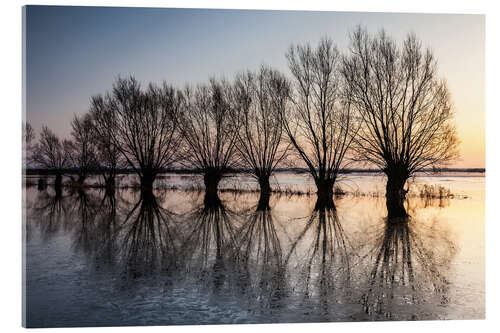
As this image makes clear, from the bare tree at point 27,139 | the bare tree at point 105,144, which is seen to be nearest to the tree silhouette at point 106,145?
the bare tree at point 105,144

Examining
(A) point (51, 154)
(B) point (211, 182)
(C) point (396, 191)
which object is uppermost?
(A) point (51, 154)

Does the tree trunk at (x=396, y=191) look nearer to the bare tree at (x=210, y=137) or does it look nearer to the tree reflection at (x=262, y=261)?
the tree reflection at (x=262, y=261)

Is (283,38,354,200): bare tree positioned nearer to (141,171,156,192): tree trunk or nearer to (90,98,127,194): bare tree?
(141,171,156,192): tree trunk

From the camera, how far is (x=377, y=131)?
639 cm

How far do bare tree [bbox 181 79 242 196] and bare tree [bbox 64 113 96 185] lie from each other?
151 centimetres

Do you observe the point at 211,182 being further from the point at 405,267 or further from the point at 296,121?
the point at 405,267

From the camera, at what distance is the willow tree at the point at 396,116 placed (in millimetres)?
5988

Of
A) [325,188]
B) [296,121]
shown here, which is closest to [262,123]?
[296,121]

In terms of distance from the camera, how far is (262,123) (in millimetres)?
7223

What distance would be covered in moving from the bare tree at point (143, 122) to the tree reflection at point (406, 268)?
3.39 m

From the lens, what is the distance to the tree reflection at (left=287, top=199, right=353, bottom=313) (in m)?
4.56

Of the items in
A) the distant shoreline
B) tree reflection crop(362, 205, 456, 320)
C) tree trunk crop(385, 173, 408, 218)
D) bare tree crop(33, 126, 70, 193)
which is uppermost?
bare tree crop(33, 126, 70, 193)

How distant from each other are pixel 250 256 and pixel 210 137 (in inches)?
101

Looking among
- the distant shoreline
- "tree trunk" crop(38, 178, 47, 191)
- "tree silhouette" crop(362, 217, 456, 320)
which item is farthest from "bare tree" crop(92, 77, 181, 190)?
"tree silhouette" crop(362, 217, 456, 320)
